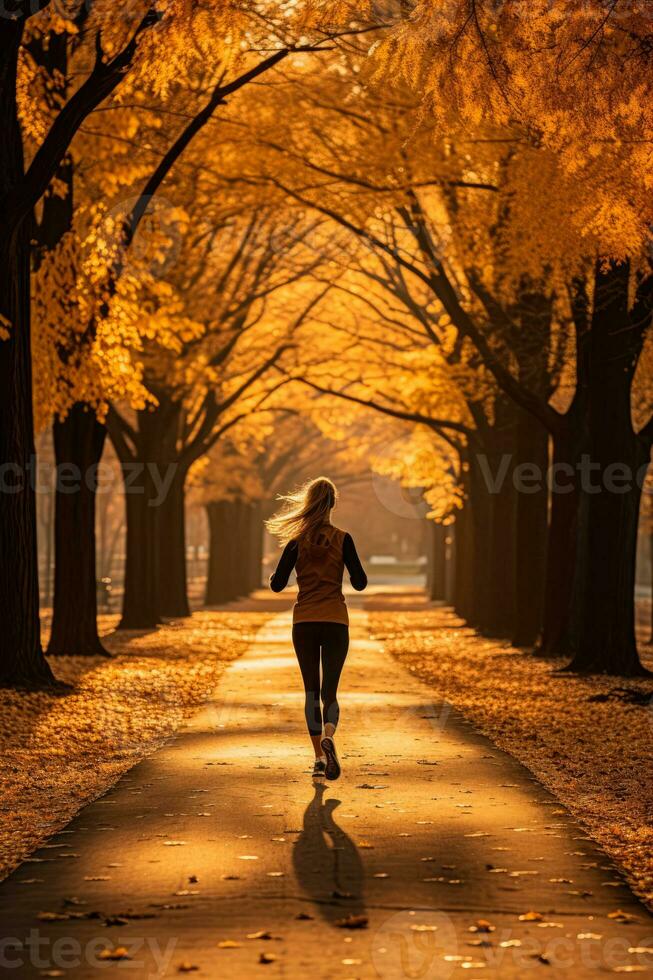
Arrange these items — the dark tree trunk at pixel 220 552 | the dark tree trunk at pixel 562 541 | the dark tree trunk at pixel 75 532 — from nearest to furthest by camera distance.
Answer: the dark tree trunk at pixel 75 532 → the dark tree trunk at pixel 562 541 → the dark tree trunk at pixel 220 552

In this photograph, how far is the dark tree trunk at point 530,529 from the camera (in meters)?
23.9

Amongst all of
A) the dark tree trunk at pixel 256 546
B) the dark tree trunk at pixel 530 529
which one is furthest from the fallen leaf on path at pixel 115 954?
the dark tree trunk at pixel 256 546

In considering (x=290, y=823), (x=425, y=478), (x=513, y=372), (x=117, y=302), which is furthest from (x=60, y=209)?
(x=425, y=478)

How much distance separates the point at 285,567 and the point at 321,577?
9.4 inches

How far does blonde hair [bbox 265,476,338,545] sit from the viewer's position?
9562mm

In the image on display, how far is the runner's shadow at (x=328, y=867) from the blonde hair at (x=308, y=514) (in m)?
1.92

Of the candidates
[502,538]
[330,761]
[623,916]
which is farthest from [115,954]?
[502,538]

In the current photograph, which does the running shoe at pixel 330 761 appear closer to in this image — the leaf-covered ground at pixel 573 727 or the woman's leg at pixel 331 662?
the woman's leg at pixel 331 662

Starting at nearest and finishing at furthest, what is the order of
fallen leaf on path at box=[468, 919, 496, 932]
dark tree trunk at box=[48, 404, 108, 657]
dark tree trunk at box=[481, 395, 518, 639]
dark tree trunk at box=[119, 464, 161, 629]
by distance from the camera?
fallen leaf on path at box=[468, 919, 496, 932] → dark tree trunk at box=[48, 404, 108, 657] → dark tree trunk at box=[481, 395, 518, 639] → dark tree trunk at box=[119, 464, 161, 629]

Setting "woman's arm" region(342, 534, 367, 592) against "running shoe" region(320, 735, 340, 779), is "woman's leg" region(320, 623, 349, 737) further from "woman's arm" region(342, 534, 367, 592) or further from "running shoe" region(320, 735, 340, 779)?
"woman's arm" region(342, 534, 367, 592)

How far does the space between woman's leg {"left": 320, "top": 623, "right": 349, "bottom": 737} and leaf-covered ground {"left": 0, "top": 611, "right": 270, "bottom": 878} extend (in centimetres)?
153

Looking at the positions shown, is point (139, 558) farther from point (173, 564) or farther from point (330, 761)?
point (330, 761)

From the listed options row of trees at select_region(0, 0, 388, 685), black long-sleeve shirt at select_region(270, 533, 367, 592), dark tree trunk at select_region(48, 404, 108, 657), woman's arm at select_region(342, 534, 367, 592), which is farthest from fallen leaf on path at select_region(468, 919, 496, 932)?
dark tree trunk at select_region(48, 404, 108, 657)

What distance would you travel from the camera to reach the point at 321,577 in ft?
31.7
